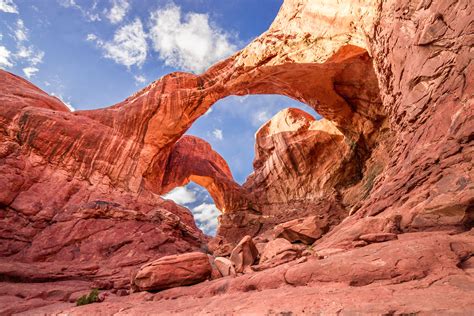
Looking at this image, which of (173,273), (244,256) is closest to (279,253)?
(244,256)

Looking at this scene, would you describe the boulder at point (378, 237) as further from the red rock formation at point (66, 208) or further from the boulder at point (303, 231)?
the red rock formation at point (66, 208)

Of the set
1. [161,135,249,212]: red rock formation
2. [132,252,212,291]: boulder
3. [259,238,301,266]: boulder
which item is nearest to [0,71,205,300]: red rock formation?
[132,252,212,291]: boulder

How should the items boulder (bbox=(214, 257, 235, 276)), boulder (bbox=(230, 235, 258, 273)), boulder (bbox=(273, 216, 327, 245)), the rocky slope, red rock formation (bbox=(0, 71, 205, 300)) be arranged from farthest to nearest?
red rock formation (bbox=(0, 71, 205, 300)) → boulder (bbox=(273, 216, 327, 245)) → boulder (bbox=(230, 235, 258, 273)) → boulder (bbox=(214, 257, 235, 276)) → the rocky slope

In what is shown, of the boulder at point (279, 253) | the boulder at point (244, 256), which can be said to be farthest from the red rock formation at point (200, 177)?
the boulder at point (279, 253)

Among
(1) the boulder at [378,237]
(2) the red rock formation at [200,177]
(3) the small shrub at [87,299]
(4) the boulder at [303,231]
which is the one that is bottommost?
(3) the small shrub at [87,299]

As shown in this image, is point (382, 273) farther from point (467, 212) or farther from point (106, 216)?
point (106, 216)

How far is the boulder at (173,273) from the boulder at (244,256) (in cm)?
108

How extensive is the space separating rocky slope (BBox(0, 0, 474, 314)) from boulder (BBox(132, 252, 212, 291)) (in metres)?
0.07

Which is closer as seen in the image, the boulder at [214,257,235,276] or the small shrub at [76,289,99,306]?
the small shrub at [76,289,99,306]

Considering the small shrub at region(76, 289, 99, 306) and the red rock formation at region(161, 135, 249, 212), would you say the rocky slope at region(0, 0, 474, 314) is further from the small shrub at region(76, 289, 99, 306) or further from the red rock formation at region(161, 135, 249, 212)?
the small shrub at region(76, 289, 99, 306)

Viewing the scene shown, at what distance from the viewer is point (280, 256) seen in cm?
950

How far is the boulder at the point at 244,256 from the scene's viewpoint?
425 inches

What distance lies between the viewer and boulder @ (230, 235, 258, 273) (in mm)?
10791

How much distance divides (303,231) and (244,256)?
3.95m
